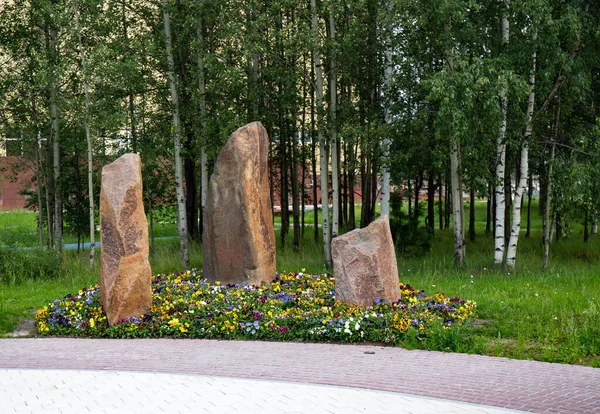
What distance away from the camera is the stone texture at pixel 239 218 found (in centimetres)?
1555

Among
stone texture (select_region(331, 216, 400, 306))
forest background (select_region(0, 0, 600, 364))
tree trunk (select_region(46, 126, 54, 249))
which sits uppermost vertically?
forest background (select_region(0, 0, 600, 364))

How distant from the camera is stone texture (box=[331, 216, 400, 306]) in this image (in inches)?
507

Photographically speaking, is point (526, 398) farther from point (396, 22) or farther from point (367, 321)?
point (396, 22)

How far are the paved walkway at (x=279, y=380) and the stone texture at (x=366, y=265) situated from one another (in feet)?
5.27

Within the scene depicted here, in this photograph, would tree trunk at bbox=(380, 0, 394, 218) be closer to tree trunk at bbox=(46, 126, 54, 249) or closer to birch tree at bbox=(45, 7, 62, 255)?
birch tree at bbox=(45, 7, 62, 255)

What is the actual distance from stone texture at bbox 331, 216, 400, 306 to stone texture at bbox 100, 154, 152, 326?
3.28 meters

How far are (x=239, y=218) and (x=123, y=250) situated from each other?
3.30 metres

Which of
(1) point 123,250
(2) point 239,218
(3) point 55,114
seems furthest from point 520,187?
(3) point 55,114

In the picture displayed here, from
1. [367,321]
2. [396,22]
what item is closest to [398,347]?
[367,321]

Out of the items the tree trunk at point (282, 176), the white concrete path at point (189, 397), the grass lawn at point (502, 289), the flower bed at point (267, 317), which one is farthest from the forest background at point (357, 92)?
the white concrete path at point (189, 397)

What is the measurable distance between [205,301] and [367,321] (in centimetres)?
324

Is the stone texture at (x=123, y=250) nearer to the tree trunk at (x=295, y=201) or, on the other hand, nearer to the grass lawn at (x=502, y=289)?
the grass lawn at (x=502, y=289)

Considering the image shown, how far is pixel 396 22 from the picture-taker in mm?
19500

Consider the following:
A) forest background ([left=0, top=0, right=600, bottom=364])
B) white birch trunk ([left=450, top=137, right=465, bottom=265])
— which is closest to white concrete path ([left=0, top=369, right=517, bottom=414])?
forest background ([left=0, top=0, right=600, bottom=364])
